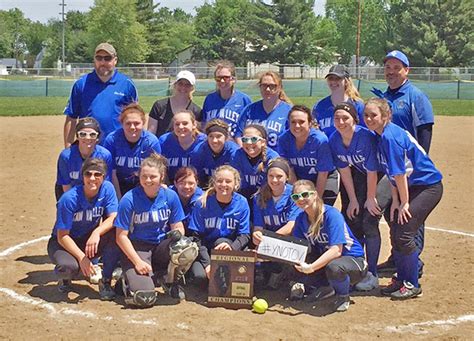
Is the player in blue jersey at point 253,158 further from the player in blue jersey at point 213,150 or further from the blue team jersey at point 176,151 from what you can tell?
the blue team jersey at point 176,151

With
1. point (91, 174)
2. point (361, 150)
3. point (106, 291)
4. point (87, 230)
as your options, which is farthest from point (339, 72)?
point (106, 291)

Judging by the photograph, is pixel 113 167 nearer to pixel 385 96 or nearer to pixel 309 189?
pixel 309 189

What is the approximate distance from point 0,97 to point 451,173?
815 inches

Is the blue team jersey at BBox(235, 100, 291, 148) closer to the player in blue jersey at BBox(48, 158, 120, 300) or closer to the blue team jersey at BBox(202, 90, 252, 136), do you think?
the blue team jersey at BBox(202, 90, 252, 136)

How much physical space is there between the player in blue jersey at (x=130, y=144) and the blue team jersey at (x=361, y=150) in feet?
5.51

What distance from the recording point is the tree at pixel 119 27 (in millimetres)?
59562

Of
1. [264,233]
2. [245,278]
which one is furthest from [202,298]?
[264,233]

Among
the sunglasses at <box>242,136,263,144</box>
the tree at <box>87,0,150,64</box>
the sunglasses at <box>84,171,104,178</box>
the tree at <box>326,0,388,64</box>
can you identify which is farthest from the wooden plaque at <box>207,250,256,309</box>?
the tree at <box>326,0,388,64</box>

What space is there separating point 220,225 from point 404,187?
5.19 ft

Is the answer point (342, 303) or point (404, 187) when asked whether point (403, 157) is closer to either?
point (404, 187)

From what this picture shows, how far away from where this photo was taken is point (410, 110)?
5668 millimetres

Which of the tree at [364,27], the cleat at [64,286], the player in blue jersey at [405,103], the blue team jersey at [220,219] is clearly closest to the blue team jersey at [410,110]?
the player in blue jersey at [405,103]

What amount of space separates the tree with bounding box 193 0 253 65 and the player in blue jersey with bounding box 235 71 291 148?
188 ft

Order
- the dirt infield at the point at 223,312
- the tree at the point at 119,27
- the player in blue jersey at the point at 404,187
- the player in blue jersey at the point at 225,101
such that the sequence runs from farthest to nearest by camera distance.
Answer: the tree at the point at 119,27 < the player in blue jersey at the point at 225,101 < the player in blue jersey at the point at 404,187 < the dirt infield at the point at 223,312
